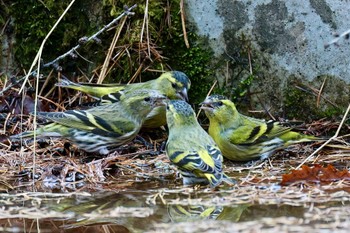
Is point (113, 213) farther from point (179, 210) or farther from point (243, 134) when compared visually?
point (243, 134)

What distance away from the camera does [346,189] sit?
4.64 meters

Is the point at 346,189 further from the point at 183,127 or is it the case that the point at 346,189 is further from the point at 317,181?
the point at 183,127

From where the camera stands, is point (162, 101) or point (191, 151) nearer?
A: point (191, 151)

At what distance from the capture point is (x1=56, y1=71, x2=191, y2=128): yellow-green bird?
6.61 metres

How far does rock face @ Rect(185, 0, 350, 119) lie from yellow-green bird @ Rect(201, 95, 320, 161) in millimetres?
610

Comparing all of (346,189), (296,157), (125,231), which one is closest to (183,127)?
(296,157)

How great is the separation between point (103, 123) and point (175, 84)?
788 millimetres

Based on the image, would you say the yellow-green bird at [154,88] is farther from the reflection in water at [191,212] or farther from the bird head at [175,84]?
the reflection in water at [191,212]

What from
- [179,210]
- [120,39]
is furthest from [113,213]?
[120,39]

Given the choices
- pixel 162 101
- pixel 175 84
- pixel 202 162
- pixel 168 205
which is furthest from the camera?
pixel 175 84

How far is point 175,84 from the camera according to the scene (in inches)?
Result: 260

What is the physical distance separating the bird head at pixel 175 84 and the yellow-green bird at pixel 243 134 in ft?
1.36

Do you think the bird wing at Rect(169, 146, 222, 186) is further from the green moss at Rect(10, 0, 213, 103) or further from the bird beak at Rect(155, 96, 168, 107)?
the green moss at Rect(10, 0, 213, 103)

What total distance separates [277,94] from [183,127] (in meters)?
1.46
